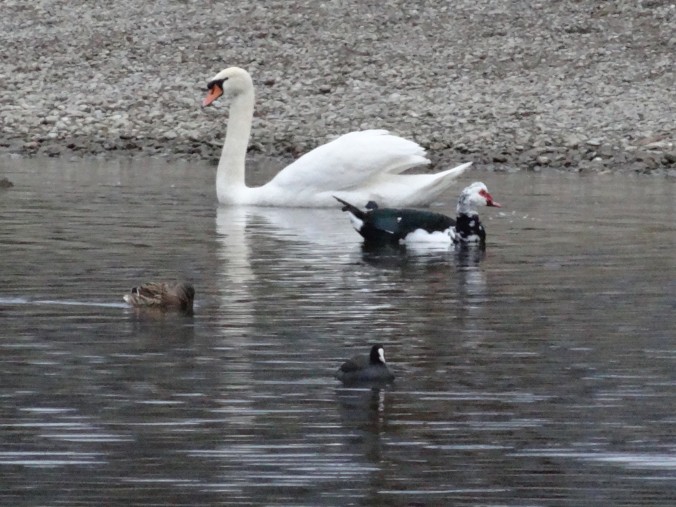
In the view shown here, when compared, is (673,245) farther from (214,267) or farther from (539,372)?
(539,372)

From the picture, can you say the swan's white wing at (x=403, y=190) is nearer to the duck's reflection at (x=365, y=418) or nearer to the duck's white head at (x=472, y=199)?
the duck's white head at (x=472, y=199)

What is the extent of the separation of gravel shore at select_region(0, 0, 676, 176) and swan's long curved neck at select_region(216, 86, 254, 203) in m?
3.91

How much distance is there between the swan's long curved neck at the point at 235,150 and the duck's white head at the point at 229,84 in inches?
2.7

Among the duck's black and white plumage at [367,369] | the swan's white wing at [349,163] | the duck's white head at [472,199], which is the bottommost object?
the duck's black and white plumage at [367,369]

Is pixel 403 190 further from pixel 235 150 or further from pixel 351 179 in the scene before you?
pixel 235 150

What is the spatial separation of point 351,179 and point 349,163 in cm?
17

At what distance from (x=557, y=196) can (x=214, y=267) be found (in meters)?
7.17

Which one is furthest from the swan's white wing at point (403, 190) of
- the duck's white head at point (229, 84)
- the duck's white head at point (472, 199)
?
the duck's white head at point (229, 84)

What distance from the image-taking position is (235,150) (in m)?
20.1

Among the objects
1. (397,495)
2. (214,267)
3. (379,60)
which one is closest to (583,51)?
(379,60)

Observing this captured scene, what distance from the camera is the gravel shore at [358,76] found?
25422 millimetres

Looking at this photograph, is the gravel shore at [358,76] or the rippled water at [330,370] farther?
the gravel shore at [358,76]

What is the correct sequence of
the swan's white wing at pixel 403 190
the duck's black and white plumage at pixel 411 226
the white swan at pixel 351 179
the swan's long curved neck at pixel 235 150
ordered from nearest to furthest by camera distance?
1. the duck's black and white plumage at pixel 411 226
2. the swan's white wing at pixel 403 190
3. the white swan at pixel 351 179
4. the swan's long curved neck at pixel 235 150

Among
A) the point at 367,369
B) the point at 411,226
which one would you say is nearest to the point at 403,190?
the point at 411,226
